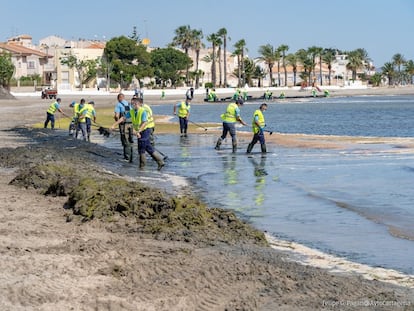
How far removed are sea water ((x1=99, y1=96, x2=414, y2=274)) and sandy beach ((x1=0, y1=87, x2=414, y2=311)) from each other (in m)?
1.56

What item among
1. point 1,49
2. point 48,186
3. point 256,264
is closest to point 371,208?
point 48,186

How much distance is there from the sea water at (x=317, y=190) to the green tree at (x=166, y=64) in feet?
339

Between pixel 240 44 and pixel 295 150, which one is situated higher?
pixel 240 44

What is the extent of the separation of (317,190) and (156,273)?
970 centimetres

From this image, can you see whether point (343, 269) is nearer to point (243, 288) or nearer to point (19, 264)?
point (243, 288)

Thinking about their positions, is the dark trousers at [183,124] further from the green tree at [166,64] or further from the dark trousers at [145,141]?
the green tree at [166,64]

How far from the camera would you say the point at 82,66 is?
124 meters

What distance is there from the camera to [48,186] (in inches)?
550

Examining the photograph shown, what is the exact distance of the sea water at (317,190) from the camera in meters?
11.4

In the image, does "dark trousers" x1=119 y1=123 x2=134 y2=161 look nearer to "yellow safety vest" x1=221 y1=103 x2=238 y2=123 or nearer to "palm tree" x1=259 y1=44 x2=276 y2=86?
"yellow safety vest" x1=221 y1=103 x2=238 y2=123

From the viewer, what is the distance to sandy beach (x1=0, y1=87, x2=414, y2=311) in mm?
6918

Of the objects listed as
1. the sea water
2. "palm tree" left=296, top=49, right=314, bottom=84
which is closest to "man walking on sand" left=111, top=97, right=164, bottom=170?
the sea water

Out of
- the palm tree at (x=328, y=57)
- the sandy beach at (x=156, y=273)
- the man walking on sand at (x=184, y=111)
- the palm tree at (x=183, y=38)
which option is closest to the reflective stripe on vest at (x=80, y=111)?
the man walking on sand at (x=184, y=111)

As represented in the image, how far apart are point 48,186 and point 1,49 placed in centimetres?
11195
